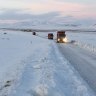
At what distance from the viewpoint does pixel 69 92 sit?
1205 centimetres


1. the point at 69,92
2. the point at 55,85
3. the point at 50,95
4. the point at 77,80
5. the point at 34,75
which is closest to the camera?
the point at 50,95

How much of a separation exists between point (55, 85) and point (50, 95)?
195cm

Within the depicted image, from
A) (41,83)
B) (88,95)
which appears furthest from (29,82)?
(88,95)

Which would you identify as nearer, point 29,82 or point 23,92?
point 23,92

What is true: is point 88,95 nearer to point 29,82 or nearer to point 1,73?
point 29,82

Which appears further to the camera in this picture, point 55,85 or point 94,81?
point 94,81

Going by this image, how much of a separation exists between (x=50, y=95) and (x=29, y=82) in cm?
288

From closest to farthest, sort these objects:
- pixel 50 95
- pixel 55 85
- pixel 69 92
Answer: pixel 50 95 → pixel 69 92 → pixel 55 85

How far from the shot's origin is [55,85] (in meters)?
13.0

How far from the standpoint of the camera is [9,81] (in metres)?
13.8

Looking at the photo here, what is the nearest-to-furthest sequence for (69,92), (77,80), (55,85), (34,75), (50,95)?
(50,95) → (69,92) → (55,85) → (77,80) → (34,75)

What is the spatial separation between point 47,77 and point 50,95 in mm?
3917

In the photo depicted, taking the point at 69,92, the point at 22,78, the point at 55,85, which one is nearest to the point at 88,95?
the point at 69,92

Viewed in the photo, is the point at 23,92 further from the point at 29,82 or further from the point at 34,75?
the point at 34,75
